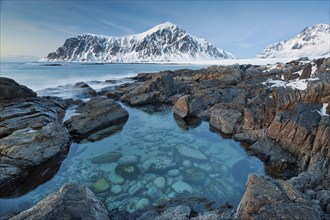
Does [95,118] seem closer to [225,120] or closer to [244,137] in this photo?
[225,120]

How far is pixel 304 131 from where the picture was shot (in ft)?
45.4

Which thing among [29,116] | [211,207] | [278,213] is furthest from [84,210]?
[29,116]

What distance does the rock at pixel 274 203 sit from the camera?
5.86 meters

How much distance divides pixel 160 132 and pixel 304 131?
11260 mm

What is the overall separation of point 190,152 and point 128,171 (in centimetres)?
490

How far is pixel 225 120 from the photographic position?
19188 millimetres

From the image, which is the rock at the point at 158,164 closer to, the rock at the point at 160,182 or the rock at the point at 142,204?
the rock at the point at 160,182

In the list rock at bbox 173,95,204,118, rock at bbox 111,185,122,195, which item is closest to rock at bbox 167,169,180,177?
rock at bbox 111,185,122,195

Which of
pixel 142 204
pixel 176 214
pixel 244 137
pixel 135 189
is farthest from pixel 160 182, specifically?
pixel 244 137

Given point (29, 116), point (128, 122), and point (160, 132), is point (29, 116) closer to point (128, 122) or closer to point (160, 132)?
point (128, 122)

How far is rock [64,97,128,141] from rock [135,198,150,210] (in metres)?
9.46

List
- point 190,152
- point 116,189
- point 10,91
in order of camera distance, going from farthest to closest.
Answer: point 10,91
point 190,152
point 116,189

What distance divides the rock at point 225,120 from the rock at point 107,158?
9326 millimetres

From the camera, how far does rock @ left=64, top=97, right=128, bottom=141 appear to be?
1811 centimetres
